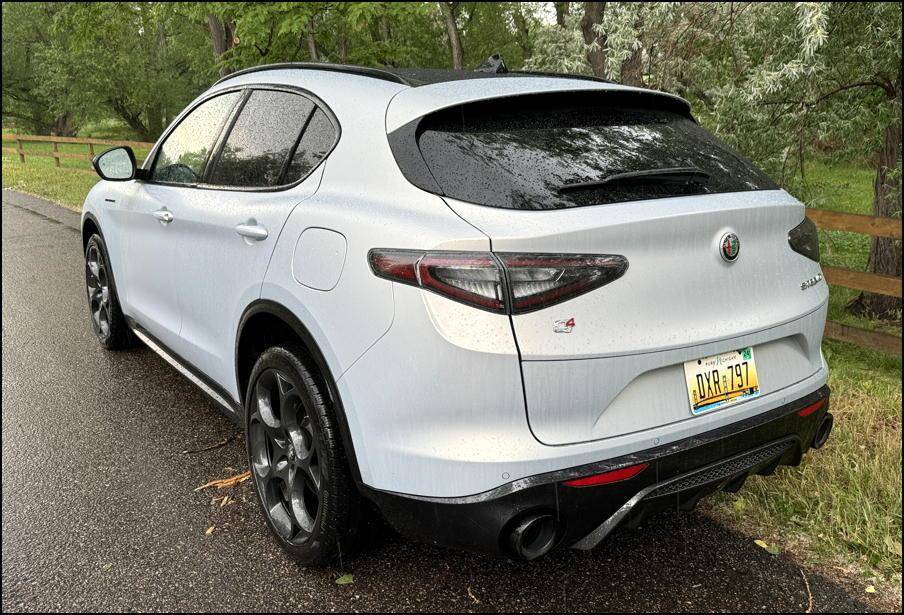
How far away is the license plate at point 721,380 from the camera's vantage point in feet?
7.98

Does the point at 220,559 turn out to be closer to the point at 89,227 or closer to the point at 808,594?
the point at 808,594

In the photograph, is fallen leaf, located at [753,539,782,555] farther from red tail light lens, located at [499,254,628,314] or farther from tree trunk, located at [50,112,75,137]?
tree trunk, located at [50,112,75,137]

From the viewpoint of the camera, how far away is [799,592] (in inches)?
111

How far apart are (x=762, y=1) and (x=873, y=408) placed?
431 centimetres

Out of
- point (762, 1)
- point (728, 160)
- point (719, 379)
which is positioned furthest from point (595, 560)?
point (762, 1)

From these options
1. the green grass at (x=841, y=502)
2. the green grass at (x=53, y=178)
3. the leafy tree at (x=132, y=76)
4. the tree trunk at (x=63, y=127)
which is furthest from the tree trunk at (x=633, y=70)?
the tree trunk at (x=63, y=127)

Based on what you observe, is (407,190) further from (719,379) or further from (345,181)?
(719,379)

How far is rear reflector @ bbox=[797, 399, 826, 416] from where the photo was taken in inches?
107

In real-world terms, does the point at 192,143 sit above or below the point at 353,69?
below

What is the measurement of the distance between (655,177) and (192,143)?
101 inches

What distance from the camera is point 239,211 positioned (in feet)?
10.6

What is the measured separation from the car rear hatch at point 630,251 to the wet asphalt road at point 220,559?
775 millimetres

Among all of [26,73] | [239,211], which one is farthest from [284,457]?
[26,73]

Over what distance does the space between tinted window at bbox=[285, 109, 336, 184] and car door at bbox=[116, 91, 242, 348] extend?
2.81 feet
